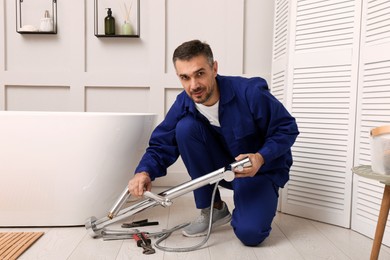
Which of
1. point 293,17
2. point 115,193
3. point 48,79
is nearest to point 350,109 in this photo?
point 293,17

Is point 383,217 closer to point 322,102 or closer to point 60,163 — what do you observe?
point 322,102

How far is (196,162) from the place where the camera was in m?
1.80

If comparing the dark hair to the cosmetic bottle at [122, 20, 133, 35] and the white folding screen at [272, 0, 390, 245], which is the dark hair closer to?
the white folding screen at [272, 0, 390, 245]

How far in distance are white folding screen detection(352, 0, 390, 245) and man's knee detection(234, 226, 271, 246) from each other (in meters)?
0.48

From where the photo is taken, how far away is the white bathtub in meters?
1.76

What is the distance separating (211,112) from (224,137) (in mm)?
111

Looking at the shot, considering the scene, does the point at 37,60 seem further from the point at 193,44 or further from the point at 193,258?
the point at 193,258

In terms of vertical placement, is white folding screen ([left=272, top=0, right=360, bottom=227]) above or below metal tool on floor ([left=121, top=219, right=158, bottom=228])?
above

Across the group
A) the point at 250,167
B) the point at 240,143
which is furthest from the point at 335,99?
the point at 250,167

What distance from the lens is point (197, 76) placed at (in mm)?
1554

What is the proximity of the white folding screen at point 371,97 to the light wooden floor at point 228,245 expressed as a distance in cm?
11

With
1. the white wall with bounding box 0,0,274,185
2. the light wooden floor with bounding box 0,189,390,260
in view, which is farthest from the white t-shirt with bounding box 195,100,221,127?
the white wall with bounding box 0,0,274,185

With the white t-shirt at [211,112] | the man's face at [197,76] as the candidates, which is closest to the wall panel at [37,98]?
the white t-shirt at [211,112]

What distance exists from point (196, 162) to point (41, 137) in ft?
2.06
